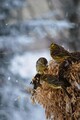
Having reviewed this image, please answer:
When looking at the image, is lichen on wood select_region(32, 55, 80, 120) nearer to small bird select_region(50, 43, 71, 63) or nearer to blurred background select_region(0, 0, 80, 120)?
small bird select_region(50, 43, 71, 63)

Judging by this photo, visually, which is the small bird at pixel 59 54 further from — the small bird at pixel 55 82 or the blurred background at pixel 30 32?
the blurred background at pixel 30 32

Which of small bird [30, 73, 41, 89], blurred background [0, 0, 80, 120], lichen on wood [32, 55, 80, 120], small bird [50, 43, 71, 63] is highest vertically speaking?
blurred background [0, 0, 80, 120]

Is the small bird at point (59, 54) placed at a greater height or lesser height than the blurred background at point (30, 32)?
lesser

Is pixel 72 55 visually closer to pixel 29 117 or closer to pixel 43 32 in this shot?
pixel 29 117

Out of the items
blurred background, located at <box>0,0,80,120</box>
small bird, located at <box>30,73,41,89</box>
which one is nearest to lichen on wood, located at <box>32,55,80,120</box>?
small bird, located at <box>30,73,41,89</box>

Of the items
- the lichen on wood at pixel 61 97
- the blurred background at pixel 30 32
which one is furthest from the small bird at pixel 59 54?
the blurred background at pixel 30 32

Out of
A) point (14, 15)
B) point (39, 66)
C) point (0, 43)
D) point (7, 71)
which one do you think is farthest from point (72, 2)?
point (39, 66)

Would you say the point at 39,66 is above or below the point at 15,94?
below
